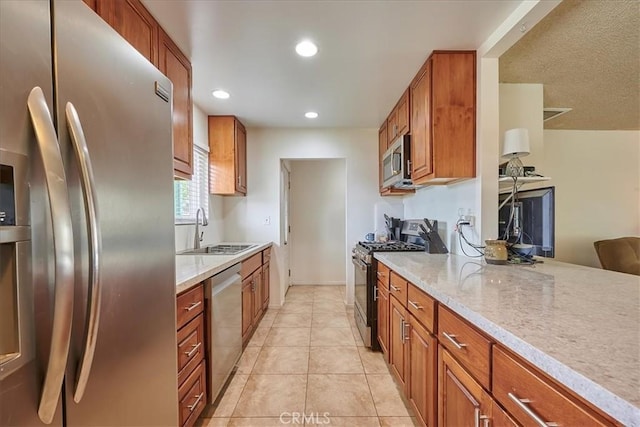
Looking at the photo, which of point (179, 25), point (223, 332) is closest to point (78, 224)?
point (223, 332)

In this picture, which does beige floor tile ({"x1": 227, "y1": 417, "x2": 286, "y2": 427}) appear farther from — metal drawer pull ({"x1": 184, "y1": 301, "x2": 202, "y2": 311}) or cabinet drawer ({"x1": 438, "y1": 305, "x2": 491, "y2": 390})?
cabinet drawer ({"x1": 438, "y1": 305, "x2": 491, "y2": 390})

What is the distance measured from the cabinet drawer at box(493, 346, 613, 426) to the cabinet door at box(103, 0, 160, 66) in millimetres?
2067

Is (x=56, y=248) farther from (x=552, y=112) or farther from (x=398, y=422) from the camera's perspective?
(x=552, y=112)

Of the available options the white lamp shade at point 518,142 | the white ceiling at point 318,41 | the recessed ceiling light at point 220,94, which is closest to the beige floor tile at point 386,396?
the white lamp shade at point 518,142

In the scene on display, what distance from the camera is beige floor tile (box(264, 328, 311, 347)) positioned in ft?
8.77

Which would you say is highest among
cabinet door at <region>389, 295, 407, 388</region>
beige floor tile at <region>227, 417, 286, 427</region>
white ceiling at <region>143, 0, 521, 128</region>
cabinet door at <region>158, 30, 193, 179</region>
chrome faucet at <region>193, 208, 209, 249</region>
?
white ceiling at <region>143, 0, 521, 128</region>

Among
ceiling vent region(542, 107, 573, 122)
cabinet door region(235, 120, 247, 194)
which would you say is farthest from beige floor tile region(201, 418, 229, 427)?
ceiling vent region(542, 107, 573, 122)

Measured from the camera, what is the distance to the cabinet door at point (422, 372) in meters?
1.32

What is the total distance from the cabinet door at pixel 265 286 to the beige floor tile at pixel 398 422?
201 cm

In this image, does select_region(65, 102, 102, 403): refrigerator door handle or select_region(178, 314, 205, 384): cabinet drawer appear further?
select_region(178, 314, 205, 384): cabinet drawer

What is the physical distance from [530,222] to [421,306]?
919 mm

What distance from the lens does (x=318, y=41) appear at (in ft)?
6.06

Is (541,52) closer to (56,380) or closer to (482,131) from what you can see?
(482,131)

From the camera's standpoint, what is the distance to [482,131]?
6.40 ft
